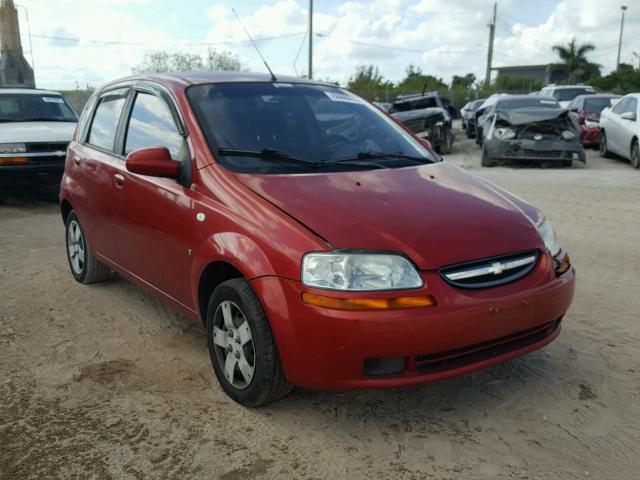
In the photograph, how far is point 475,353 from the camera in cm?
298

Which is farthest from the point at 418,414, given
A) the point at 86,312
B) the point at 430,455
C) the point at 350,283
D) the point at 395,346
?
the point at 86,312

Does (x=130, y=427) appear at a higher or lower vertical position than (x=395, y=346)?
lower

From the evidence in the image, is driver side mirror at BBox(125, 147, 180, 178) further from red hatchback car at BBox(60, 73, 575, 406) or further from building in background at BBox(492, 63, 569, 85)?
building in background at BBox(492, 63, 569, 85)

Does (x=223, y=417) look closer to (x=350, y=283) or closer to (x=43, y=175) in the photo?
(x=350, y=283)

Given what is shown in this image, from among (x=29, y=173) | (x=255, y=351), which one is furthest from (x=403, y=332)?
(x=29, y=173)

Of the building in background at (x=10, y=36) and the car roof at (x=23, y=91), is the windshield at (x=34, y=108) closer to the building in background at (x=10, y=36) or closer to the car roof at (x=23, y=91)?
the car roof at (x=23, y=91)

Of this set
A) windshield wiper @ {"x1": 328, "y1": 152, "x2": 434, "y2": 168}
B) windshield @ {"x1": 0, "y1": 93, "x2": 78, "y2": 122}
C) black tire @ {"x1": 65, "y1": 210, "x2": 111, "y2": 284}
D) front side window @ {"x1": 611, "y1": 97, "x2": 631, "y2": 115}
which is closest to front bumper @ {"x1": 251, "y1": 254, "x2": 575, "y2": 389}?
windshield wiper @ {"x1": 328, "y1": 152, "x2": 434, "y2": 168}

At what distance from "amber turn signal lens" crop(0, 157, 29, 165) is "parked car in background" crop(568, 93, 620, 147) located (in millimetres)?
12121

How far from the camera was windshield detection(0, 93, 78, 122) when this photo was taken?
33.0ft

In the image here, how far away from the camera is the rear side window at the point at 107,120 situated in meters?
4.57

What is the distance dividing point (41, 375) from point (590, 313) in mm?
3594

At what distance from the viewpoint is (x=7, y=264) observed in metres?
6.05

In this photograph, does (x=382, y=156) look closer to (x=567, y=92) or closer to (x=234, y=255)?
(x=234, y=255)

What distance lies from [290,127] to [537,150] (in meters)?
9.99
